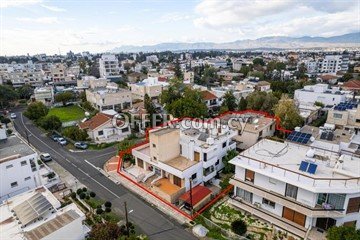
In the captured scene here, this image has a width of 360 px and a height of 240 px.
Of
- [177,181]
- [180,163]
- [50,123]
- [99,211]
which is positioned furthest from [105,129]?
[177,181]

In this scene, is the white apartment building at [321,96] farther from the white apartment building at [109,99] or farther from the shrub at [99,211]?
the shrub at [99,211]

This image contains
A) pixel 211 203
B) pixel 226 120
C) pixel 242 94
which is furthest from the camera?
pixel 242 94

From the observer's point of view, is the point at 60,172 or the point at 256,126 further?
the point at 256,126

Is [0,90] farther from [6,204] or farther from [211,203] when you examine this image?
[211,203]

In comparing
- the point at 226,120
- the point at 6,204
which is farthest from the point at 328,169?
the point at 6,204

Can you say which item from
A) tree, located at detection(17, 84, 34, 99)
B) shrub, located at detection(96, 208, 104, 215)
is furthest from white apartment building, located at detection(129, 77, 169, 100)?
shrub, located at detection(96, 208, 104, 215)

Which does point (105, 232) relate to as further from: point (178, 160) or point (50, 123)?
point (50, 123)
